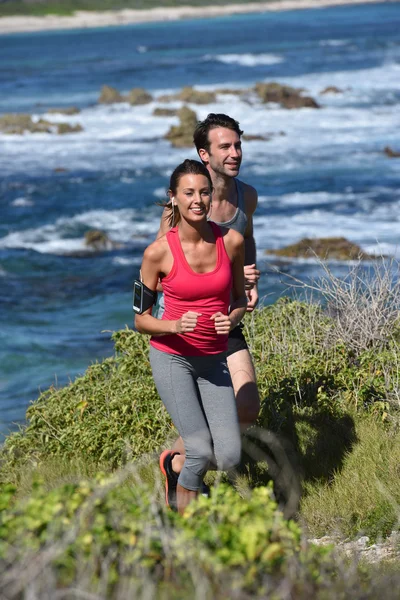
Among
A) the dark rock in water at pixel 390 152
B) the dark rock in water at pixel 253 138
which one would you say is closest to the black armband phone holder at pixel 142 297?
the dark rock in water at pixel 390 152

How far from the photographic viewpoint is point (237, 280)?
5.36 m

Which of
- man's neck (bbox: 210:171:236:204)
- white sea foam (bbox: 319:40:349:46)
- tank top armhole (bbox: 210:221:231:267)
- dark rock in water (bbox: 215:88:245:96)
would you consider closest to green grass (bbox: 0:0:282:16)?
white sea foam (bbox: 319:40:349:46)

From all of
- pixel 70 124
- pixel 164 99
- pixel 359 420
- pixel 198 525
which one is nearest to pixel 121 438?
pixel 359 420

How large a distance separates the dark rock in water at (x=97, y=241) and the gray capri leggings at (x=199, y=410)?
1430 cm

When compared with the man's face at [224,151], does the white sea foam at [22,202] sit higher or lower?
lower

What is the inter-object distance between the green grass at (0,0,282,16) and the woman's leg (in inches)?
5922

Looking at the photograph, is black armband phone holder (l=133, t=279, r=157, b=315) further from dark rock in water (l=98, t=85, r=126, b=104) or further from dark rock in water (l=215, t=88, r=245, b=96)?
dark rock in water (l=98, t=85, r=126, b=104)

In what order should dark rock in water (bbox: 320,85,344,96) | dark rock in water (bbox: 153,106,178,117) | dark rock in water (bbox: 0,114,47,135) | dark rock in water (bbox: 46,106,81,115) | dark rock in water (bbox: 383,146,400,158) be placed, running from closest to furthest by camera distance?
1. dark rock in water (bbox: 383,146,400,158)
2. dark rock in water (bbox: 0,114,47,135)
3. dark rock in water (bbox: 153,106,178,117)
4. dark rock in water (bbox: 46,106,81,115)
5. dark rock in water (bbox: 320,85,344,96)

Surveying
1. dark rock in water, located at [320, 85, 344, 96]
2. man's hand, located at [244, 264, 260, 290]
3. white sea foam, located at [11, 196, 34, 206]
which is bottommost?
white sea foam, located at [11, 196, 34, 206]

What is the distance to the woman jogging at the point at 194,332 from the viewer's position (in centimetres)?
503

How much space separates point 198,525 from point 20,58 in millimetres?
85744

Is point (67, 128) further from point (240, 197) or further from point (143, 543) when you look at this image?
point (143, 543)

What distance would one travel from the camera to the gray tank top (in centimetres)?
595

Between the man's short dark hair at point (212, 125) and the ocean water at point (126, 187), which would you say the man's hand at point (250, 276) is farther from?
the ocean water at point (126, 187)
